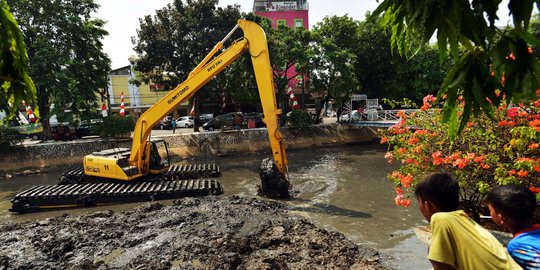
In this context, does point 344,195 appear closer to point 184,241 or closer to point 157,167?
point 184,241

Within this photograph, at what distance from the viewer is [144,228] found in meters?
8.02

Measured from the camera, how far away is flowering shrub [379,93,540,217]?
473cm

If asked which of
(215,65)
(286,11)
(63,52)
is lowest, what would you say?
(215,65)

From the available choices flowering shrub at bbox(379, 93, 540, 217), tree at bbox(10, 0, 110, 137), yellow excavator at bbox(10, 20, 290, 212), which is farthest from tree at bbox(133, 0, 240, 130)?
flowering shrub at bbox(379, 93, 540, 217)

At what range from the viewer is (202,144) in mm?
21359

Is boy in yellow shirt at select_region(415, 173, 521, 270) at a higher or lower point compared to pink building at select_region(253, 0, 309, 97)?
lower

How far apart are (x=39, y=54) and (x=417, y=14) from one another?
73.1 ft

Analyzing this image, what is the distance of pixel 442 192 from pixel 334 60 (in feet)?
72.5

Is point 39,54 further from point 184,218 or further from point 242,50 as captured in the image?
point 184,218

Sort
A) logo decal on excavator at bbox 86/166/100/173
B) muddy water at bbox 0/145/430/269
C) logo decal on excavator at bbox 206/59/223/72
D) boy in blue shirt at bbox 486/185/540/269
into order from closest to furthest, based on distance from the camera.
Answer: boy in blue shirt at bbox 486/185/540/269, muddy water at bbox 0/145/430/269, logo decal on excavator at bbox 206/59/223/72, logo decal on excavator at bbox 86/166/100/173

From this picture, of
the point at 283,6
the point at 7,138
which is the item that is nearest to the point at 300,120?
the point at 7,138

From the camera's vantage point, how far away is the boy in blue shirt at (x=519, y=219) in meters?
2.24

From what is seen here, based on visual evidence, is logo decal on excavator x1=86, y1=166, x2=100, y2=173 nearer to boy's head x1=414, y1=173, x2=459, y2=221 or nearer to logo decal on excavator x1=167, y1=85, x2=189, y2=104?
logo decal on excavator x1=167, y1=85, x2=189, y2=104

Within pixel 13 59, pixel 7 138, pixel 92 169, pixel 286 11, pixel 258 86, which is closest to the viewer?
pixel 13 59
